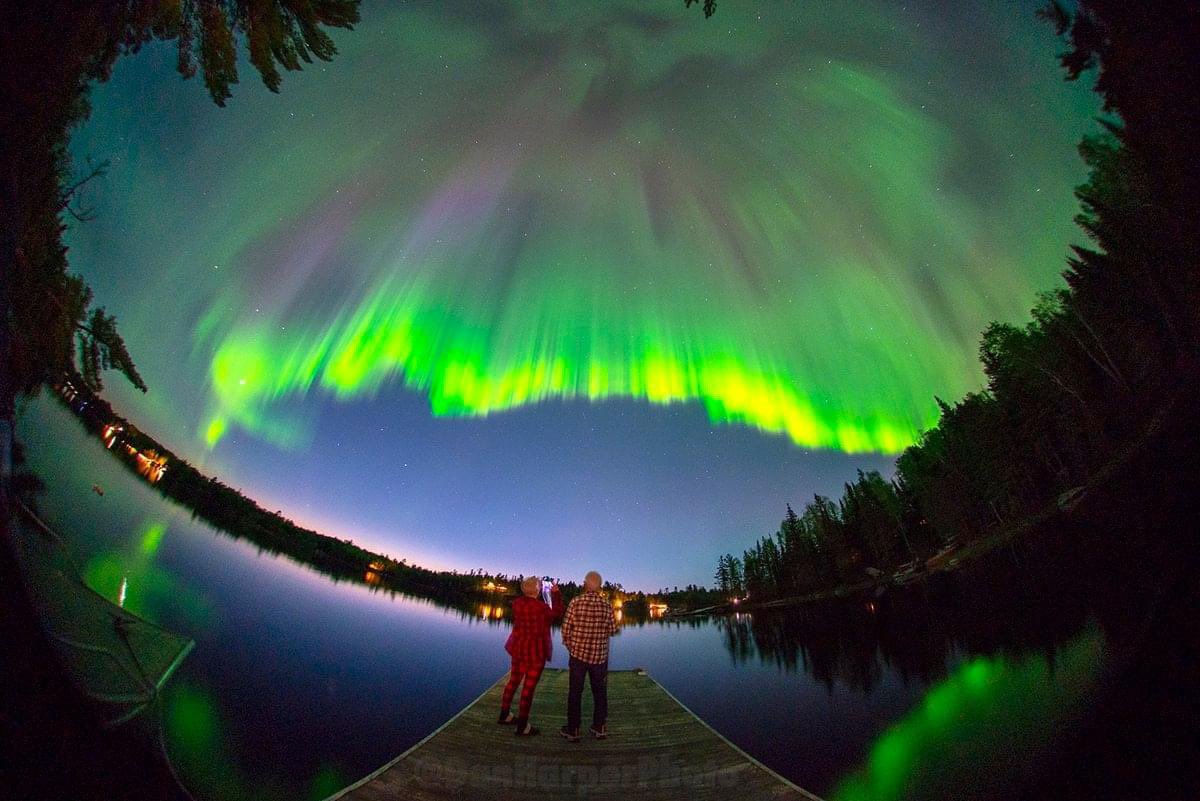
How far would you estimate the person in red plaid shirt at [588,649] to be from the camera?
6680 mm

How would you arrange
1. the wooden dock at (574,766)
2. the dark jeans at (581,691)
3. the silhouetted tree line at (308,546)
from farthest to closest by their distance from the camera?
the silhouetted tree line at (308,546) < the dark jeans at (581,691) < the wooden dock at (574,766)

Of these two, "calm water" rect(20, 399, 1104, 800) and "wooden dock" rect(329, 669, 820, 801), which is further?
"calm water" rect(20, 399, 1104, 800)

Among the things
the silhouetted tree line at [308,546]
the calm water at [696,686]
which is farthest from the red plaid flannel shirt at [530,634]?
the silhouetted tree line at [308,546]

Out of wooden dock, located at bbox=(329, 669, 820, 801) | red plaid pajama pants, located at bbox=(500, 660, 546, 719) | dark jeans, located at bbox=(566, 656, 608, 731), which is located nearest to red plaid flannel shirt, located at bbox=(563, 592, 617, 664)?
dark jeans, located at bbox=(566, 656, 608, 731)

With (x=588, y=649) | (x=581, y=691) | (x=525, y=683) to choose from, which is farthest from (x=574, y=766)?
(x=525, y=683)

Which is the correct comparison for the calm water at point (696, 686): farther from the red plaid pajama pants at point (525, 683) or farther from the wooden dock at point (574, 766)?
the wooden dock at point (574, 766)

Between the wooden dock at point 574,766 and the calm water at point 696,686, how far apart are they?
57.1 inches

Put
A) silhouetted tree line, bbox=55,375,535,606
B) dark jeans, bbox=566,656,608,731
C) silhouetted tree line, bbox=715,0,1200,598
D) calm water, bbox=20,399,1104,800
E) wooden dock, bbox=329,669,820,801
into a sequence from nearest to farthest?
silhouetted tree line, bbox=715,0,1200,598 → wooden dock, bbox=329,669,820,801 → dark jeans, bbox=566,656,608,731 → calm water, bbox=20,399,1104,800 → silhouetted tree line, bbox=55,375,535,606

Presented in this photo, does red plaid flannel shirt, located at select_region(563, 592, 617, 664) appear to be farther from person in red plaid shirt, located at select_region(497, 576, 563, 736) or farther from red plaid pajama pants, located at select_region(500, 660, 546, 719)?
red plaid pajama pants, located at select_region(500, 660, 546, 719)

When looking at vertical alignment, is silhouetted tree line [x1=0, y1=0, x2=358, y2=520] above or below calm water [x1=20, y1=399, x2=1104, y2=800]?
above

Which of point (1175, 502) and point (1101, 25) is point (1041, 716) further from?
point (1101, 25)

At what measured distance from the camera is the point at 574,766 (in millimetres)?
5746

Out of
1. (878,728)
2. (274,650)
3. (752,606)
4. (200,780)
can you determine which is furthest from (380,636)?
(752,606)

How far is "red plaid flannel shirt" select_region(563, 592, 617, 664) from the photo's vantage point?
670 cm
